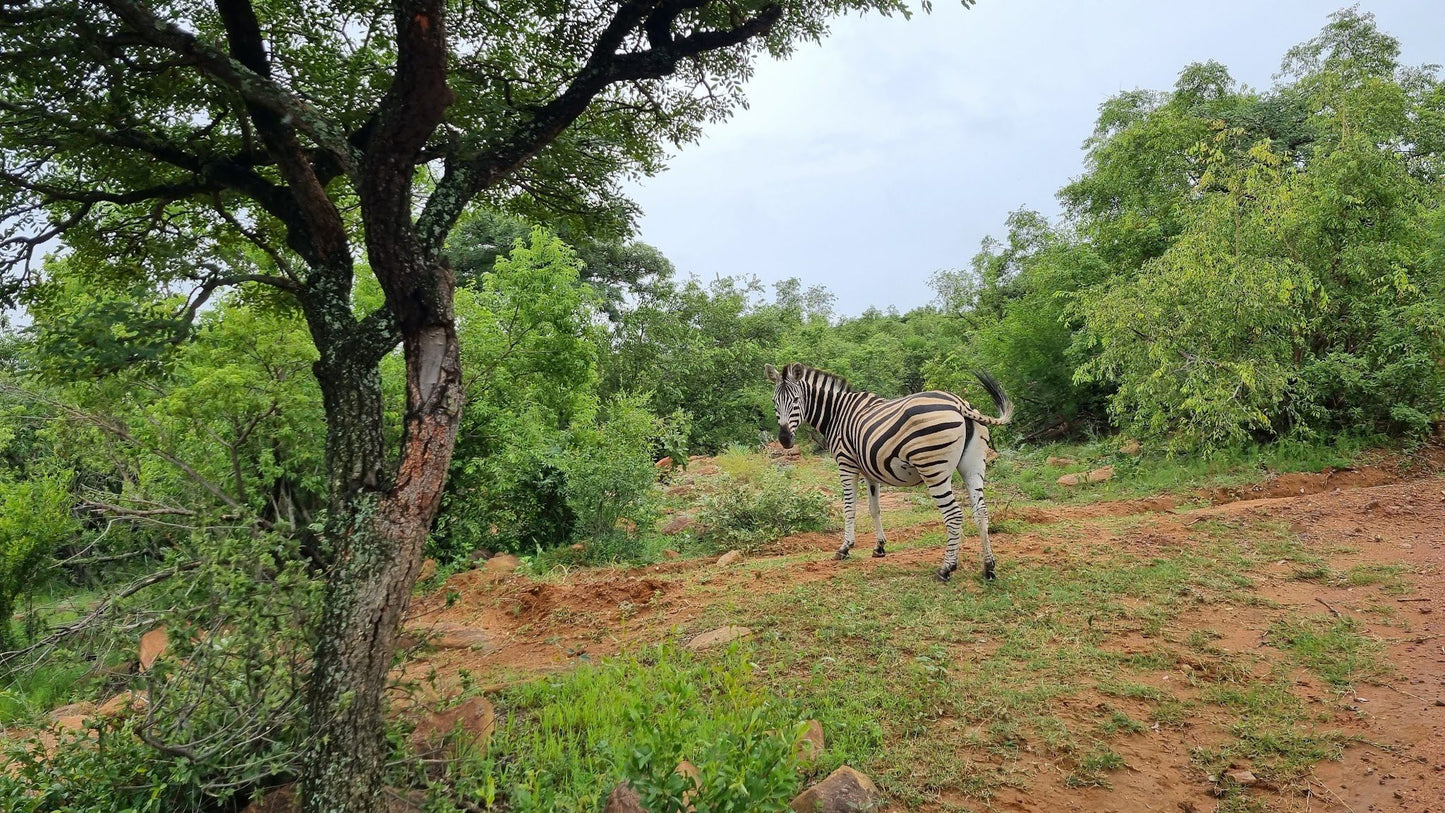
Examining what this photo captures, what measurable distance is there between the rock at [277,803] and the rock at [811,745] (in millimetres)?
2322

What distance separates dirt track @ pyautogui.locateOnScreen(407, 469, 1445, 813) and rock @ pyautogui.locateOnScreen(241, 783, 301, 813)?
5.39ft

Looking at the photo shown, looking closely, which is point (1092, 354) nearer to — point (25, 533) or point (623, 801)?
point (623, 801)

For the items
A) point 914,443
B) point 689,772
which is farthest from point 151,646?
point 914,443

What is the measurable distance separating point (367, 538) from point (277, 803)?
4.31 ft

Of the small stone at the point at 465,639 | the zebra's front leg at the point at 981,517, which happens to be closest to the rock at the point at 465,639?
the small stone at the point at 465,639

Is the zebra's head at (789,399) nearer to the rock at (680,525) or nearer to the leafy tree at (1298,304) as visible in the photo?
the rock at (680,525)

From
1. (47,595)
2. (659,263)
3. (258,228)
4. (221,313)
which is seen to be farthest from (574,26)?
(659,263)

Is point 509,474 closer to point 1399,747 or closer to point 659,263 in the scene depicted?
point 1399,747

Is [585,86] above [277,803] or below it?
above

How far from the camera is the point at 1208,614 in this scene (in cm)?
534

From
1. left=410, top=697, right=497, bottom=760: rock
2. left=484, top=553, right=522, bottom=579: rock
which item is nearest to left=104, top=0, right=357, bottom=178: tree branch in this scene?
left=410, top=697, right=497, bottom=760: rock

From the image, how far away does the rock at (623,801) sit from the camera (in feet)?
9.48

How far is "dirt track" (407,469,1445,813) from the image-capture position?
3248mm

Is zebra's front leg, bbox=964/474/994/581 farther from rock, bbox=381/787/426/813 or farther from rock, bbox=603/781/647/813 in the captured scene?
rock, bbox=381/787/426/813
